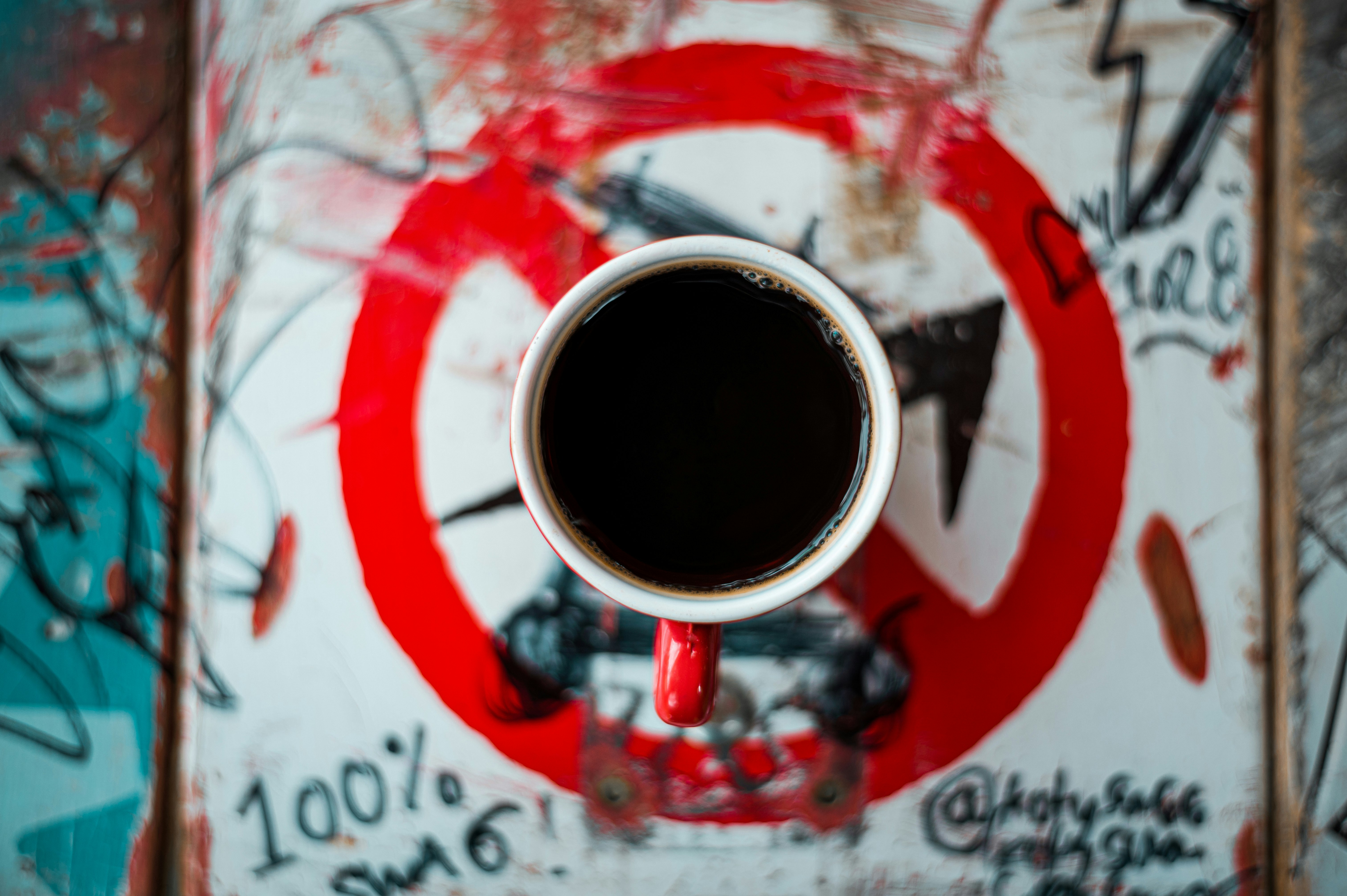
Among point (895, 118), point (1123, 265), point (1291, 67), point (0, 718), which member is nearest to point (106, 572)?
point (0, 718)

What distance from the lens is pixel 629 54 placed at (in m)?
0.48

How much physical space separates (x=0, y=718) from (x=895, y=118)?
0.74 m

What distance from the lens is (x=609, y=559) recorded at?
0.35 meters

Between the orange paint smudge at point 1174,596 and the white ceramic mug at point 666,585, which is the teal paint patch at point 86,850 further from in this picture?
the orange paint smudge at point 1174,596

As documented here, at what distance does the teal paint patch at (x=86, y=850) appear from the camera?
1.57 ft

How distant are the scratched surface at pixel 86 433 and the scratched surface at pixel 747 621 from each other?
0.04m

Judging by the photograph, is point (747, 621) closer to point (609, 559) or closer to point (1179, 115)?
point (609, 559)

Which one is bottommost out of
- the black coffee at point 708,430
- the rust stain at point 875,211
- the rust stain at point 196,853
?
the rust stain at point 196,853

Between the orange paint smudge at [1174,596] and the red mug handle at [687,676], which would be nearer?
the red mug handle at [687,676]

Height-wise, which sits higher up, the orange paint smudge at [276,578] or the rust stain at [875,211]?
the rust stain at [875,211]

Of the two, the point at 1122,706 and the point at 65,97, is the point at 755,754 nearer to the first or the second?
the point at 1122,706

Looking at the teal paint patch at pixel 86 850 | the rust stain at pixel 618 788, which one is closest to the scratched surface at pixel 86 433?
the teal paint patch at pixel 86 850

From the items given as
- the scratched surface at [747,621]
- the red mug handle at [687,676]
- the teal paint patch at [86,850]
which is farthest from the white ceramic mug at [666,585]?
the teal paint patch at [86,850]

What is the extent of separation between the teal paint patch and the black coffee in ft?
1.34
